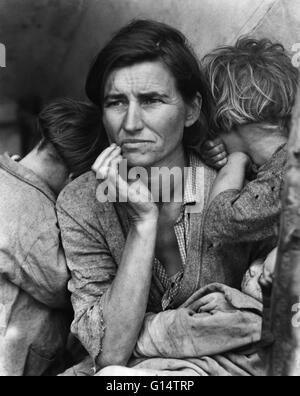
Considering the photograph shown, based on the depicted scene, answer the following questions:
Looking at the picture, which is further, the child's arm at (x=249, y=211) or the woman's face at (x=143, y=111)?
the woman's face at (x=143, y=111)

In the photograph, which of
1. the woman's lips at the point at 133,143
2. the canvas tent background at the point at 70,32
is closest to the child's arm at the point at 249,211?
the woman's lips at the point at 133,143

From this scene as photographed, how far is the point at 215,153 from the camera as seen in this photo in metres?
2.81

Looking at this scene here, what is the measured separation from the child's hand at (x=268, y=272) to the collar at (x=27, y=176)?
77cm

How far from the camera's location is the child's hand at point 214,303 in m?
2.52

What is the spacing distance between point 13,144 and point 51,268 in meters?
0.80

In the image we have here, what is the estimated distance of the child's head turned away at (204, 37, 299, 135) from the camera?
2.71m

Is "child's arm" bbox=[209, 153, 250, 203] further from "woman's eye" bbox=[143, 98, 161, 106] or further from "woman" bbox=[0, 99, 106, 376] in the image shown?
"woman" bbox=[0, 99, 106, 376]

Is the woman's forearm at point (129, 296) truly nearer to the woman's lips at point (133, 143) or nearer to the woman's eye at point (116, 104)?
the woman's lips at point (133, 143)

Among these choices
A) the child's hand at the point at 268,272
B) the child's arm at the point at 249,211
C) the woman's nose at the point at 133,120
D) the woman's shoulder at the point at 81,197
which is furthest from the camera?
the woman's shoulder at the point at 81,197

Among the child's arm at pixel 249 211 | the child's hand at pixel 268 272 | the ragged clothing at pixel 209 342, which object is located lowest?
the ragged clothing at pixel 209 342
